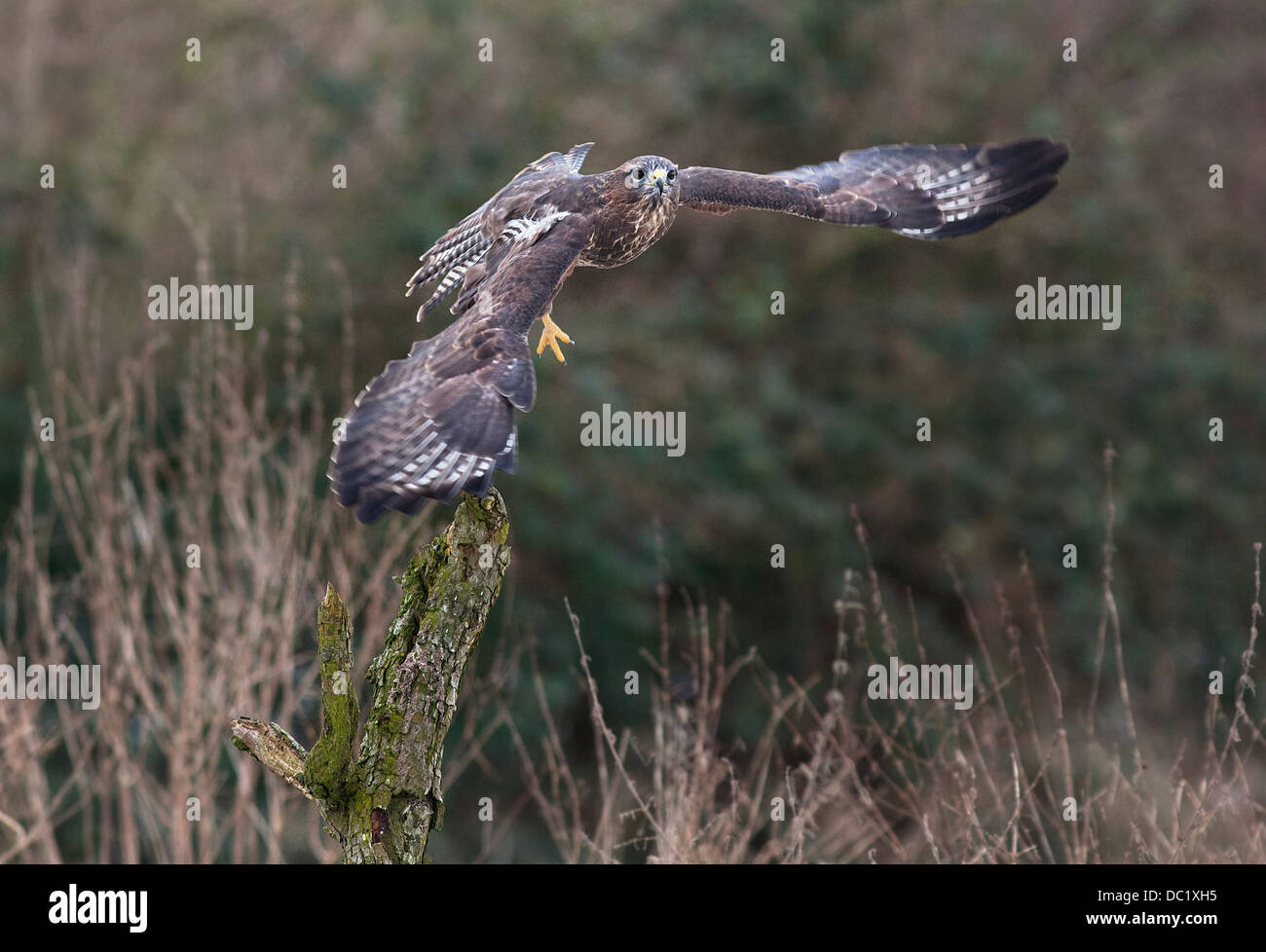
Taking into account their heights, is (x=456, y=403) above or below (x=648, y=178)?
below

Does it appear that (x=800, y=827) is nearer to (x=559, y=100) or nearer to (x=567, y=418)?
(x=567, y=418)

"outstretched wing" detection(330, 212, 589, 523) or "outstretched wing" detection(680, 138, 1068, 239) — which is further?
"outstretched wing" detection(680, 138, 1068, 239)

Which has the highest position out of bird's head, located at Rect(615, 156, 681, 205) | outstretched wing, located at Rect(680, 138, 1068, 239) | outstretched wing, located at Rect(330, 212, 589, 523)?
outstretched wing, located at Rect(680, 138, 1068, 239)

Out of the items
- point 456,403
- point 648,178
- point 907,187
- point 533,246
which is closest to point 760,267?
point 907,187

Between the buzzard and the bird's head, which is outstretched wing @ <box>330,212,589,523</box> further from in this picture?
the bird's head

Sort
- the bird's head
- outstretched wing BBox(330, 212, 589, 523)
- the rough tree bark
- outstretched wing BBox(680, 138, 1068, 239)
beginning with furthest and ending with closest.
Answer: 1. outstretched wing BBox(680, 138, 1068, 239)
2. the bird's head
3. the rough tree bark
4. outstretched wing BBox(330, 212, 589, 523)

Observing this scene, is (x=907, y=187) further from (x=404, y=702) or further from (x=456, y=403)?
(x=404, y=702)

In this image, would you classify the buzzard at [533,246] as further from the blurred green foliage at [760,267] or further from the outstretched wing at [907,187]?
the blurred green foliage at [760,267]

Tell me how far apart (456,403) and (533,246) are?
739 mm

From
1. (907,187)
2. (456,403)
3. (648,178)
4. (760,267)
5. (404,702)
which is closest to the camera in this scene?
(456,403)

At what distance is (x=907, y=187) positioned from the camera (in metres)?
5.90

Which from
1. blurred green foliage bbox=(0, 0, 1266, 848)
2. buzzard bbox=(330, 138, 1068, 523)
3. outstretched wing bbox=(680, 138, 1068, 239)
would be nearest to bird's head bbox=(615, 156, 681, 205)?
buzzard bbox=(330, 138, 1068, 523)

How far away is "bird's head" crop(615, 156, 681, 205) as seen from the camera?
15.4ft

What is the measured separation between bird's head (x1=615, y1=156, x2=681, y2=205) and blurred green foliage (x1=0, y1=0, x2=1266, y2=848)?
20.6 feet
